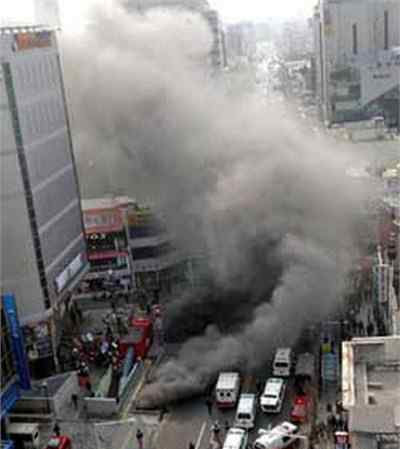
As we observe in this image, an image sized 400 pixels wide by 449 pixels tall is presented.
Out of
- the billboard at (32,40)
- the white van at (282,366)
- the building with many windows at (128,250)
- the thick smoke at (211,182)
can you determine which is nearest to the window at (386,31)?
the thick smoke at (211,182)

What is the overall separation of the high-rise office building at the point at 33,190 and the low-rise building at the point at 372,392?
857 centimetres

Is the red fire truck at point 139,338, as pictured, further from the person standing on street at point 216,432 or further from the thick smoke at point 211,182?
the person standing on street at point 216,432

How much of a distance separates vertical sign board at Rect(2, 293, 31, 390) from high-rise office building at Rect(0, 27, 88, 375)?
1621mm

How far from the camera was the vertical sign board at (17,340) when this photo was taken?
38.3ft

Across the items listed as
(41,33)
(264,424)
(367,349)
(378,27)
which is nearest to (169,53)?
(41,33)

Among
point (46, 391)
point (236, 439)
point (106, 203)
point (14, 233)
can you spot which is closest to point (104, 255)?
point (106, 203)

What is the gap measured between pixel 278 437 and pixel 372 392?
5.08 metres

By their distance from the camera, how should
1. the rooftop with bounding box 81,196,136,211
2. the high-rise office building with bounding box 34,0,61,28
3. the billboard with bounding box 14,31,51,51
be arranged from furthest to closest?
the high-rise office building with bounding box 34,0,61,28
the rooftop with bounding box 81,196,136,211
the billboard with bounding box 14,31,51,51

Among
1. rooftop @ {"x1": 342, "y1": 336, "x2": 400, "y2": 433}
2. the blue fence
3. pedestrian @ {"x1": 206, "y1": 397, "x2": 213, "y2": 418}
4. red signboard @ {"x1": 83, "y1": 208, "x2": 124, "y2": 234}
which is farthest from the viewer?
red signboard @ {"x1": 83, "y1": 208, "x2": 124, "y2": 234}

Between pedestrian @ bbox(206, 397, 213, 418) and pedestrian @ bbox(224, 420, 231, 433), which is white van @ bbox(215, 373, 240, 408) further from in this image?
pedestrian @ bbox(224, 420, 231, 433)

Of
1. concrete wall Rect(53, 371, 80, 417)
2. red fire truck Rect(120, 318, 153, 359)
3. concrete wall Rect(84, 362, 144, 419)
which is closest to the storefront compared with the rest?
concrete wall Rect(53, 371, 80, 417)

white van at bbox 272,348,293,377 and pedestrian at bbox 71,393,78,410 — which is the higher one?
white van at bbox 272,348,293,377

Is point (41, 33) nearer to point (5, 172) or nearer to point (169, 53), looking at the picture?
point (5, 172)

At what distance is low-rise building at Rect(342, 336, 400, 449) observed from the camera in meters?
5.20
